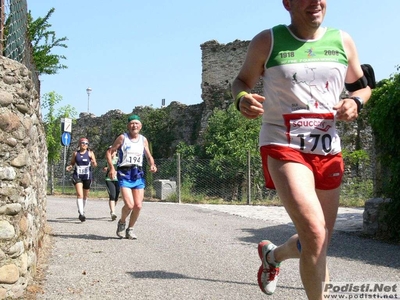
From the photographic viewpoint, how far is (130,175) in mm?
8828

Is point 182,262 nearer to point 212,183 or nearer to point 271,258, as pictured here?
point 271,258

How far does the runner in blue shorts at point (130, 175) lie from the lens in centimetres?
873

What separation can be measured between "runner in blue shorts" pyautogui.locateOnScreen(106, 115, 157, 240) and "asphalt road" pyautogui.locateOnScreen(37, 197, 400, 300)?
1.03ft

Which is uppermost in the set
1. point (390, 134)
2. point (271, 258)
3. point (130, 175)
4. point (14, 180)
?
point (390, 134)

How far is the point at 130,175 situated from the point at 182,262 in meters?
2.48

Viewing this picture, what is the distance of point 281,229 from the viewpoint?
1045cm

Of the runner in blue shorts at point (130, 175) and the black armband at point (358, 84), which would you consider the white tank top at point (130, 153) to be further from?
the black armband at point (358, 84)

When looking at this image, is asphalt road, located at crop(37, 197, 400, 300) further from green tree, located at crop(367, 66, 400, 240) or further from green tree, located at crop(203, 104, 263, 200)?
green tree, located at crop(203, 104, 263, 200)

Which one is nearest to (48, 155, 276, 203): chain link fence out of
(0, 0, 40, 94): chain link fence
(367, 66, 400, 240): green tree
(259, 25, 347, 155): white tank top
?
(367, 66, 400, 240): green tree

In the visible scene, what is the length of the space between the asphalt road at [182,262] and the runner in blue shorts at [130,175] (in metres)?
0.31

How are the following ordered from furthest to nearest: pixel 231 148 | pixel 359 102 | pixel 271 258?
1. pixel 231 148
2. pixel 271 258
3. pixel 359 102

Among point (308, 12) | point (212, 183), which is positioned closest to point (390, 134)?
point (308, 12)

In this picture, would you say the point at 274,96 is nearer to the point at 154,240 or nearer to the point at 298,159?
the point at 298,159

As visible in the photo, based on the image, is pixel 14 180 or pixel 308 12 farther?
pixel 14 180
